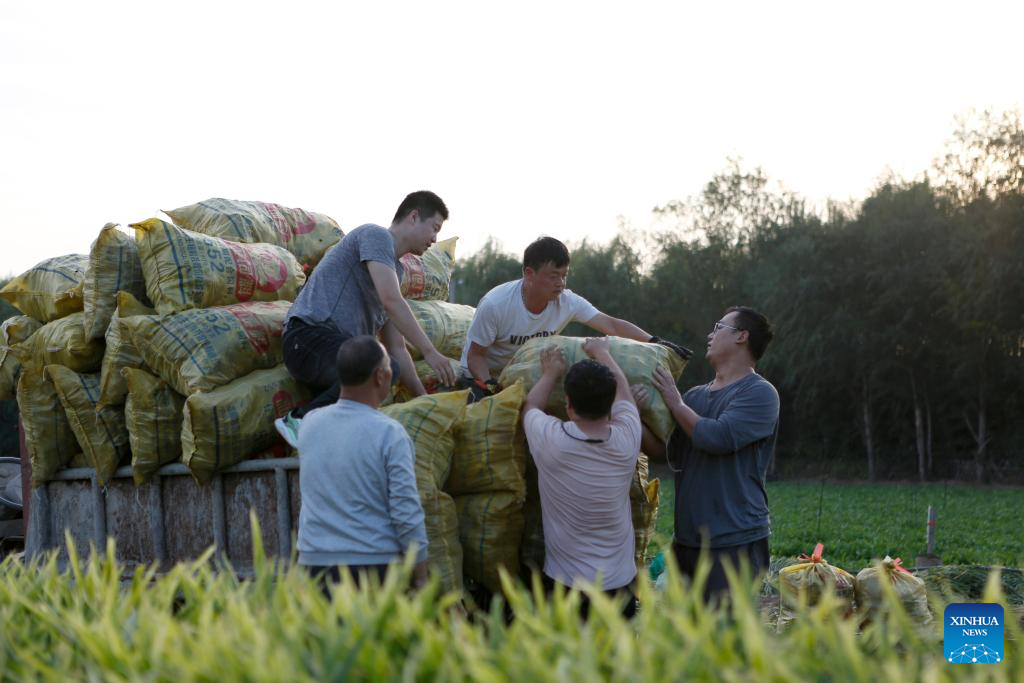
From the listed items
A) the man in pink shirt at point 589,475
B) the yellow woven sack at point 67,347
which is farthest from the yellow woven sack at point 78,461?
the man in pink shirt at point 589,475

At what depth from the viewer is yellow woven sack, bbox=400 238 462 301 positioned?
263 inches

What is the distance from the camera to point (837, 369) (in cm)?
3144

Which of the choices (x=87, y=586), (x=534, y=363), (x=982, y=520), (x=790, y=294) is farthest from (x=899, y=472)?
(x=87, y=586)

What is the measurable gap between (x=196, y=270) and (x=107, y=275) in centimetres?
60

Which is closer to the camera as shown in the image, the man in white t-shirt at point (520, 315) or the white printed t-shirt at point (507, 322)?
the man in white t-shirt at point (520, 315)

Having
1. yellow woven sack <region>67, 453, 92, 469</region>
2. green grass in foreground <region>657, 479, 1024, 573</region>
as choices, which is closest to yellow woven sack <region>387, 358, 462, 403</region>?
yellow woven sack <region>67, 453, 92, 469</region>

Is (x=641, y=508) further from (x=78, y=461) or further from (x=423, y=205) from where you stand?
(x=78, y=461)

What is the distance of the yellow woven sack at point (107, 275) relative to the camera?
5844 mm

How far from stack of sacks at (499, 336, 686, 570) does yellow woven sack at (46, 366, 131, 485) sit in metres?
2.01

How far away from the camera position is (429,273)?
6.92m

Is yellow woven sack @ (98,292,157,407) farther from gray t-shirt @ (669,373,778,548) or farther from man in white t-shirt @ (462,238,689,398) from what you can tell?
gray t-shirt @ (669,373,778,548)

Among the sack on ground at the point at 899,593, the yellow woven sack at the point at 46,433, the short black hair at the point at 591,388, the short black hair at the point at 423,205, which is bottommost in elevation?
the sack on ground at the point at 899,593

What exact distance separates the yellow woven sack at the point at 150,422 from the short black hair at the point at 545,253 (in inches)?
72.9

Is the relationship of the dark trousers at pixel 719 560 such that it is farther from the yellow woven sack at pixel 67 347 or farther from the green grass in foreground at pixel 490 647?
the yellow woven sack at pixel 67 347
